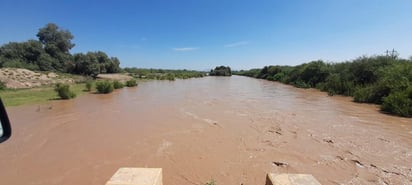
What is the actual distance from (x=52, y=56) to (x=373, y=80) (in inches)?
1766

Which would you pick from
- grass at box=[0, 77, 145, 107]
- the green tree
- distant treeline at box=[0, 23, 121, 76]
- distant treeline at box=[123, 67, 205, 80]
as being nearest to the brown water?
grass at box=[0, 77, 145, 107]

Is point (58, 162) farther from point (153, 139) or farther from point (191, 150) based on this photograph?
point (191, 150)

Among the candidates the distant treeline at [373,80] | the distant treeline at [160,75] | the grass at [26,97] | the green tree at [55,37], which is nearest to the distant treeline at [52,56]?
the green tree at [55,37]

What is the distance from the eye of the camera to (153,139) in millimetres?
5531

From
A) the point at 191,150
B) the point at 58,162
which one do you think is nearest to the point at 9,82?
the point at 58,162

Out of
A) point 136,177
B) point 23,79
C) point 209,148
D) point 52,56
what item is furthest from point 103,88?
point 52,56

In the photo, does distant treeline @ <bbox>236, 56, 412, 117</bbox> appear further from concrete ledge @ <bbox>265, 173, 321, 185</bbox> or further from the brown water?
concrete ledge @ <bbox>265, 173, 321, 185</bbox>

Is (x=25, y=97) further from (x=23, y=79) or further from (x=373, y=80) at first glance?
(x=373, y=80)

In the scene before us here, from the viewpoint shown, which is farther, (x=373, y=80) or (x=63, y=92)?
(x=373, y=80)

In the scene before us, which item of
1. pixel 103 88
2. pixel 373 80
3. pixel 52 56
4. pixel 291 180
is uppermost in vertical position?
pixel 52 56

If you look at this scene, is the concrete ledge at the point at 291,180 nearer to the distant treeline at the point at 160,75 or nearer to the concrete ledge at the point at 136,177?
the concrete ledge at the point at 136,177

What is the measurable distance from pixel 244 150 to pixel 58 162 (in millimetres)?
3840

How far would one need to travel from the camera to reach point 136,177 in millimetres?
1730

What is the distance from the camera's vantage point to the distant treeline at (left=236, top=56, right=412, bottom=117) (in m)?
8.62
